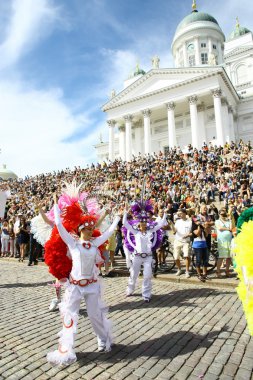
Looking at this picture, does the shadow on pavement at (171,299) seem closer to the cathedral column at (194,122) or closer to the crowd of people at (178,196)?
the crowd of people at (178,196)

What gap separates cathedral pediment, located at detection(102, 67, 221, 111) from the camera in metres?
38.7

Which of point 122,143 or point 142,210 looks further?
point 122,143

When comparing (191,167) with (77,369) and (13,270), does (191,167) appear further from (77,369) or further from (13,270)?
(77,369)

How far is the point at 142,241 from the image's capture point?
6730 millimetres

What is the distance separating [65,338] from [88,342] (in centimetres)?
76

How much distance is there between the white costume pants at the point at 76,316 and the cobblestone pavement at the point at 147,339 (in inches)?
8.3

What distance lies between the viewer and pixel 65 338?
12.5ft

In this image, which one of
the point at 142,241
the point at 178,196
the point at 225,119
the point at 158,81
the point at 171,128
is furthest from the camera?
the point at 158,81

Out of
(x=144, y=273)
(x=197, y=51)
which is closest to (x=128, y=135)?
(x=197, y=51)

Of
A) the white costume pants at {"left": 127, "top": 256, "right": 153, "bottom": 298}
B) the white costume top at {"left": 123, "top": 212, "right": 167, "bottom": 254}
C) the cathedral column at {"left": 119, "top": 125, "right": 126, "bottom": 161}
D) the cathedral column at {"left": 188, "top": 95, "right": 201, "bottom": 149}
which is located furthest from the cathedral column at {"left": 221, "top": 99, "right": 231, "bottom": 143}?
the white costume pants at {"left": 127, "top": 256, "right": 153, "bottom": 298}

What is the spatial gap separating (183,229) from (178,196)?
351 inches

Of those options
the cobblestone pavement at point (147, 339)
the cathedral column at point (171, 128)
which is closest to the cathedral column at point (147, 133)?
the cathedral column at point (171, 128)

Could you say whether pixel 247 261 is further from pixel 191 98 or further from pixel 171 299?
pixel 191 98

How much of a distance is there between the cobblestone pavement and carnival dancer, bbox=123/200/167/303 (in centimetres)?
39
